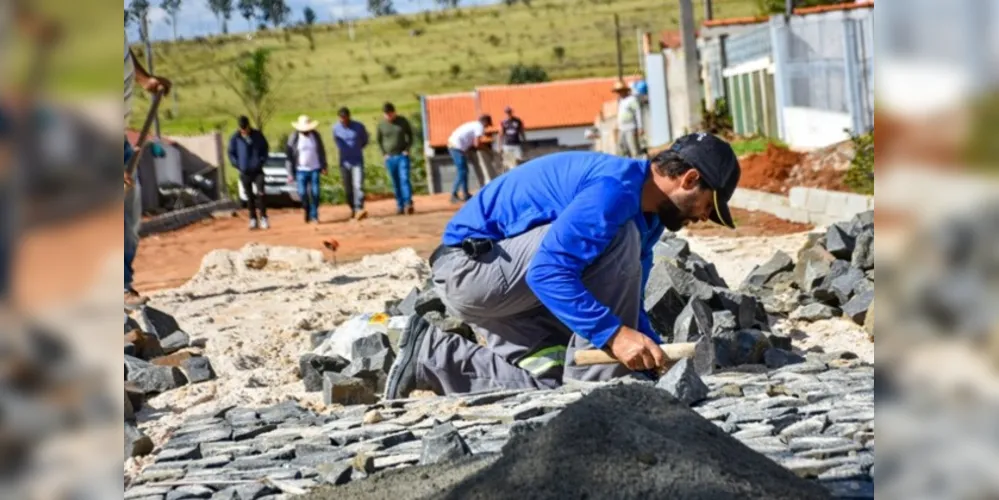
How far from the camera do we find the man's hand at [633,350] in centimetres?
470

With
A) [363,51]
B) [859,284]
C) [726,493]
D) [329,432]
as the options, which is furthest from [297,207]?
[363,51]

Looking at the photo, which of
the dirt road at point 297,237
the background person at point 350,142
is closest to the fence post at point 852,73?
the dirt road at point 297,237

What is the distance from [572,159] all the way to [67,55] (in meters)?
4.03

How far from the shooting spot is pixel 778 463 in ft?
11.8

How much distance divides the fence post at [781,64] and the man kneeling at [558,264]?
18.4 m

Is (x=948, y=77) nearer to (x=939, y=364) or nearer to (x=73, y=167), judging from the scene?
(x=939, y=364)

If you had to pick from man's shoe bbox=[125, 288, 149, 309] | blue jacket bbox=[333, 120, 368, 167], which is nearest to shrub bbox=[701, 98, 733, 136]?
blue jacket bbox=[333, 120, 368, 167]

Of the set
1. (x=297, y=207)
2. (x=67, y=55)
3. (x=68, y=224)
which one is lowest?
(x=297, y=207)

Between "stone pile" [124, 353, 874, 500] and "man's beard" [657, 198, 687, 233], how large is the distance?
0.66 metres

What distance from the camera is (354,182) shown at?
20172 mm

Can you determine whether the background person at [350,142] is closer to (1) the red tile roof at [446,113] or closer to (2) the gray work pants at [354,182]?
(2) the gray work pants at [354,182]

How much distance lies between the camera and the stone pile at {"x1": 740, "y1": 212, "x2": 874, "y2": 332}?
24.4ft

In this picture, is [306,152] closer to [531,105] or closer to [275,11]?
[531,105]

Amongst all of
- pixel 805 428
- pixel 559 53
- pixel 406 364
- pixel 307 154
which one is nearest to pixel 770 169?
pixel 307 154
